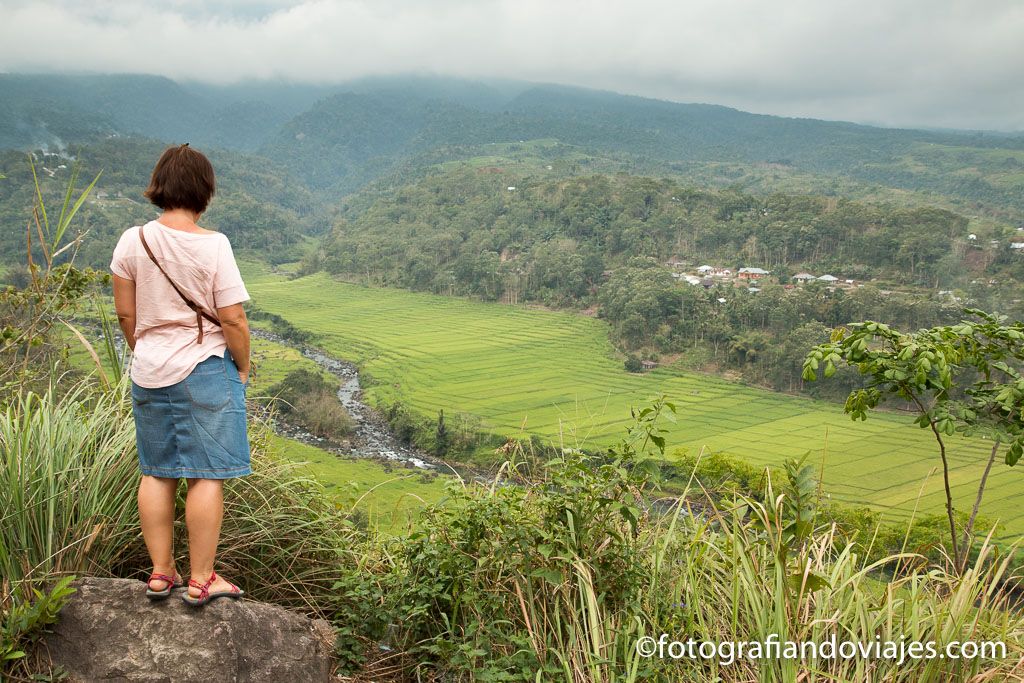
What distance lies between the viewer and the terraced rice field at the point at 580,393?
26.3 m

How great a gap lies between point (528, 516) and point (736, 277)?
5936 cm

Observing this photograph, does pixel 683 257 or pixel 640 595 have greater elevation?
pixel 640 595

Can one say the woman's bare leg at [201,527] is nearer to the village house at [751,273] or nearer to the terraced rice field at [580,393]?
the terraced rice field at [580,393]

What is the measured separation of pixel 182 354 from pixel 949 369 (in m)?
2.45

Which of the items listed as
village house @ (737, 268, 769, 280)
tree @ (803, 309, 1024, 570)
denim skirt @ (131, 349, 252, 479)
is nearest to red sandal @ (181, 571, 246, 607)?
denim skirt @ (131, 349, 252, 479)

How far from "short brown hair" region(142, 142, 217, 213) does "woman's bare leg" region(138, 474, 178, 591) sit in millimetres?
795

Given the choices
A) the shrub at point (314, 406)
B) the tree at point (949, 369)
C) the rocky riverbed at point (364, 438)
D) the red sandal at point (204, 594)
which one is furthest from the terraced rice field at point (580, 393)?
the red sandal at point (204, 594)

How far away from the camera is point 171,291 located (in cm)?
204

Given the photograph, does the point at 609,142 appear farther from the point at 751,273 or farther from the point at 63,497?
the point at 63,497

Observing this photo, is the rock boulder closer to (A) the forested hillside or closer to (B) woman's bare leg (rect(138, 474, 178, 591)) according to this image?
(B) woman's bare leg (rect(138, 474, 178, 591))

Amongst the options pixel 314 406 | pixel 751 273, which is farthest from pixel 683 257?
pixel 314 406

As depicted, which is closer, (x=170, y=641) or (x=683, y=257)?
(x=170, y=641)

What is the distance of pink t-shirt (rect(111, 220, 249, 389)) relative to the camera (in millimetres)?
2029

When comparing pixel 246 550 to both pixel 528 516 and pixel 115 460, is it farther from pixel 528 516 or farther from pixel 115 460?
pixel 528 516
